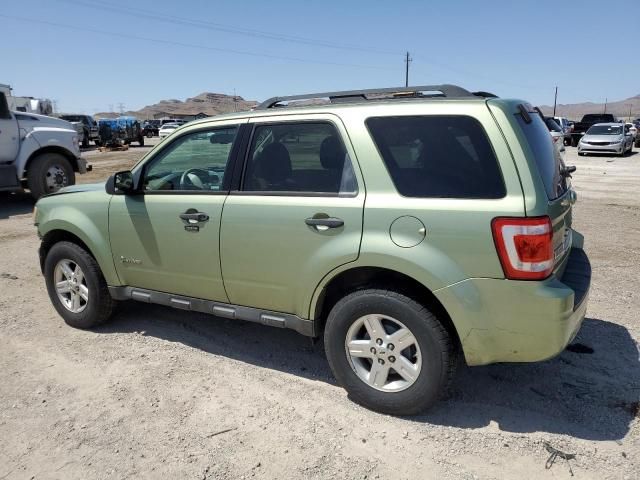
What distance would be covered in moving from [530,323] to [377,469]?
3.62 ft

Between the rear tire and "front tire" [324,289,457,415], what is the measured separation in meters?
9.23

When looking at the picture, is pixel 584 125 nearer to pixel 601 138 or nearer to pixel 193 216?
pixel 601 138

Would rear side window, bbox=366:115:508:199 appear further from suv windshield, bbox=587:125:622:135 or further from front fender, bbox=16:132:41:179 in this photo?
suv windshield, bbox=587:125:622:135

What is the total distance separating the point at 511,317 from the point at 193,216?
7.16 feet

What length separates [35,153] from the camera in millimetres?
10672

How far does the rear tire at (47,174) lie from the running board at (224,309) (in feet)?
24.5

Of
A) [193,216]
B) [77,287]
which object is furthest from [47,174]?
[193,216]

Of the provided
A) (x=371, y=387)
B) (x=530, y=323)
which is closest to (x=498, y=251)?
(x=530, y=323)

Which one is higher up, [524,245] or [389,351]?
[524,245]

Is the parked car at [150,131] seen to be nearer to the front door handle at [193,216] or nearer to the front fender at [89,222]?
the front fender at [89,222]

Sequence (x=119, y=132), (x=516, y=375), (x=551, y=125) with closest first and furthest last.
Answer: (x=516, y=375) < (x=551, y=125) < (x=119, y=132)

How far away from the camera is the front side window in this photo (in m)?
3.77

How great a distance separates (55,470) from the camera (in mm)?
2771

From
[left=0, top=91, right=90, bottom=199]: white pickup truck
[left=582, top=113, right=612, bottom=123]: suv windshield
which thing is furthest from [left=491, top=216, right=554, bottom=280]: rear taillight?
[left=582, top=113, right=612, bottom=123]: suv windshield
